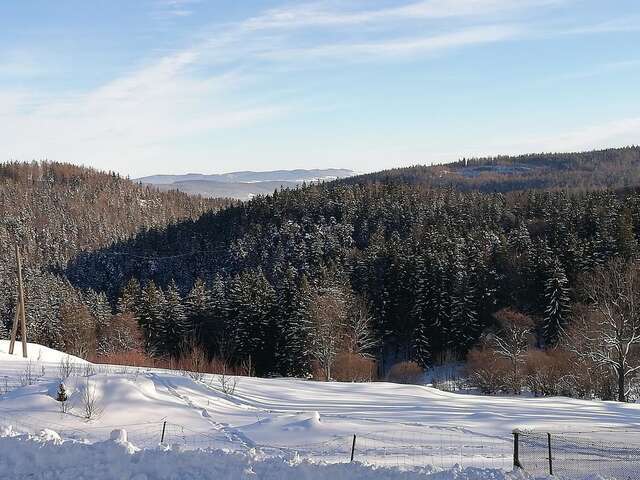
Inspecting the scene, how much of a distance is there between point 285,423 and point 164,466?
4.88 meters

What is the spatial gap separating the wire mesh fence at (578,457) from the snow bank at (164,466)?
1.16m

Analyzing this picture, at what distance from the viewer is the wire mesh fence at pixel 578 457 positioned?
1012 centimetres

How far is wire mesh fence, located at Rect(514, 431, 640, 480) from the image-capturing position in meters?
10.1

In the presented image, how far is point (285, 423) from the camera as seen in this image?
1446cm

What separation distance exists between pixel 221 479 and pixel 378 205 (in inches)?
3681

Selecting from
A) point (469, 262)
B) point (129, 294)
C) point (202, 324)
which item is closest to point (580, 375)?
point (469, 262)

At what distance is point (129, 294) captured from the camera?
221 feet

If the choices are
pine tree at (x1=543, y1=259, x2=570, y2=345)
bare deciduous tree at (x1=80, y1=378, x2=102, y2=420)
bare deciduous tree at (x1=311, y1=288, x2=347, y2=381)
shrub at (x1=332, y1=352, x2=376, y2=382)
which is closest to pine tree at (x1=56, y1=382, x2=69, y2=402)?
bare deciduous tree at (x1=80, y1=378, x2=102, y2=420)

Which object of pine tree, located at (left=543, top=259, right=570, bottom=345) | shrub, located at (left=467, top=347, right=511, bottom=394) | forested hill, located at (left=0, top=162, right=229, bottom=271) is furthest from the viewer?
forested hill, located at (left=0, top=162, right=229, bottom=271)

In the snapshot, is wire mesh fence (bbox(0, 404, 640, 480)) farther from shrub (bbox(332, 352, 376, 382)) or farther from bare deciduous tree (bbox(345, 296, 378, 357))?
bare deciduous tree (bbox(345, 296, 378, 357))

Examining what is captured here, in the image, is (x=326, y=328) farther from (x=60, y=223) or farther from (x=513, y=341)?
(x=60, y=223)

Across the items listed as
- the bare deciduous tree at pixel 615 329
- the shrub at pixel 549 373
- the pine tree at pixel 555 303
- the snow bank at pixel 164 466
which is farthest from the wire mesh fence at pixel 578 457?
the pine tree at pixel 555 303

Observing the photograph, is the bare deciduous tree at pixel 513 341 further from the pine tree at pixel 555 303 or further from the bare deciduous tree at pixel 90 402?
the bare deciduous tree at pixel 90 402

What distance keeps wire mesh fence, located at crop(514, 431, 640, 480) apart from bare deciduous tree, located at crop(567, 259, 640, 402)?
18.5 metres
